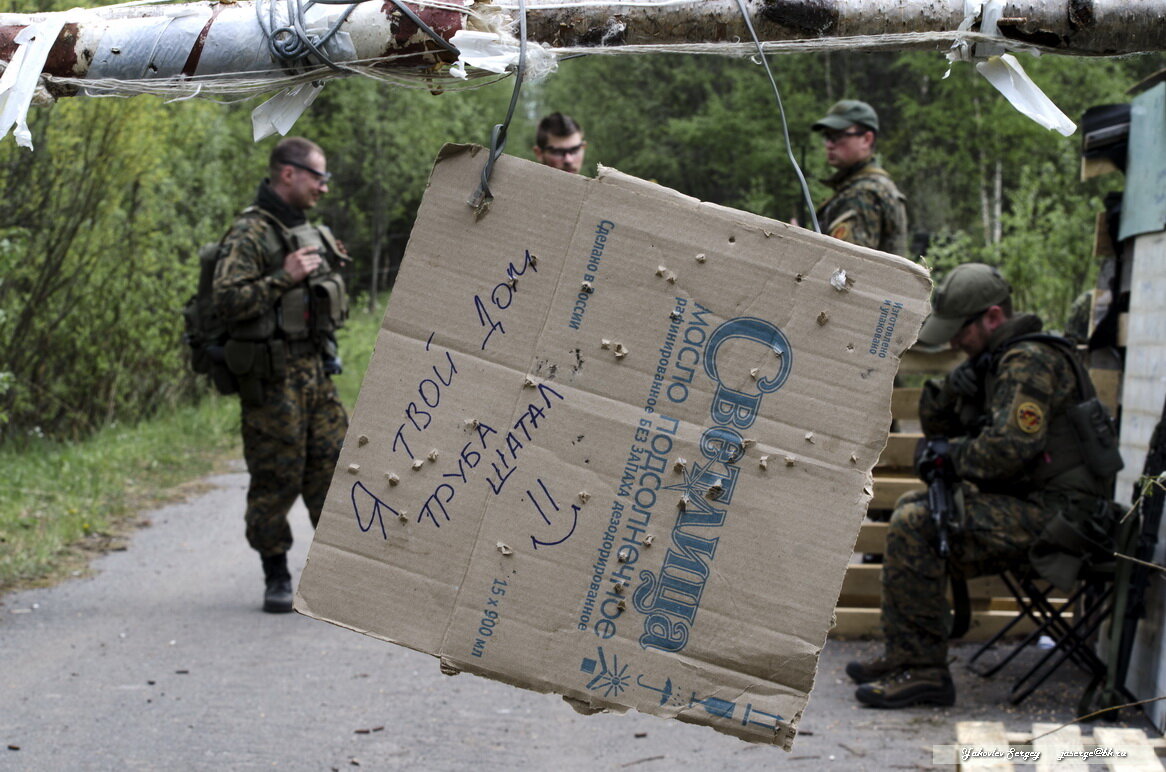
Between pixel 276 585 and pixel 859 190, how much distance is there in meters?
3.64

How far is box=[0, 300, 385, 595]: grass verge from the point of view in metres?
7.50

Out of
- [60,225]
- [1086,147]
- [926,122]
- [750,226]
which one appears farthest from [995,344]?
[926,122]

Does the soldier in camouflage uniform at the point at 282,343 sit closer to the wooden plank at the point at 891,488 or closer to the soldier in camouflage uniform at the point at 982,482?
the wooden plank at the point at 891,488

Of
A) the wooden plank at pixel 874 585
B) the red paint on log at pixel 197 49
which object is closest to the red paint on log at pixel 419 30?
the red paint on log at pixel 197 49

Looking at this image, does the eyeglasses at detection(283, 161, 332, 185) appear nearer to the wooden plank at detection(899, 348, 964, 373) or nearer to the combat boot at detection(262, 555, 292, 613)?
the combat boot at detection(262, 555, 292, 613)

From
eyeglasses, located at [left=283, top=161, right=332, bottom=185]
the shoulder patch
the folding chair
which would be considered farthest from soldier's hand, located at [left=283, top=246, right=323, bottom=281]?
the folding chair

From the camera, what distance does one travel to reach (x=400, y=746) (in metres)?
4.72

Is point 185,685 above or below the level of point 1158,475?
below

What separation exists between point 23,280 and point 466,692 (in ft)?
23.0

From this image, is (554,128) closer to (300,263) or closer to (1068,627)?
(300,263)

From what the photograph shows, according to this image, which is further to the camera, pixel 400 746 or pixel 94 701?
pixel 94 701

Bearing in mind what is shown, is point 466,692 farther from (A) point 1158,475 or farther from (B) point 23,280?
(B) point 23,280

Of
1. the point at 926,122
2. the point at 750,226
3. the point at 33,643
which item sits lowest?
the point at 33,643

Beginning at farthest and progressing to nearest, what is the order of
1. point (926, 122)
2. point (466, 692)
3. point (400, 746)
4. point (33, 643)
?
1. point (926, 122)
2. point (33, 643)
3. point (466, 692)
4. point (400, 746)
